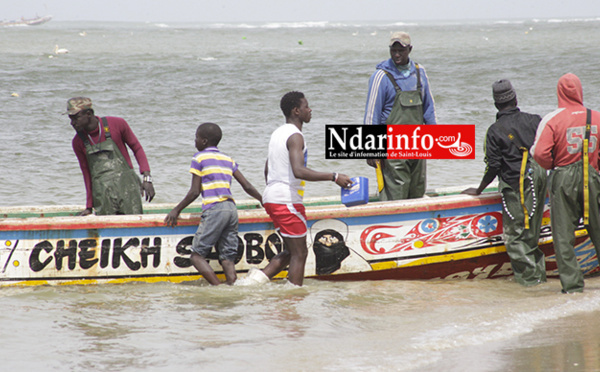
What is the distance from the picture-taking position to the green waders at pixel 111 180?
5.67 m

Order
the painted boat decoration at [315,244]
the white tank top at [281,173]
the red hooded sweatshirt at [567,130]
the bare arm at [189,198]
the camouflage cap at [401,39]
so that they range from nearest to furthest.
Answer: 1. the red hooded sweatshirt at [567,130]
2. the white tank top at [281,173]
3. the bare arm at [189,198]
4. the painted boat decoration at [315,244]
5. the camouflage cap at [401,39]

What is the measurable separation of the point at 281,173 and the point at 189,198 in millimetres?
804

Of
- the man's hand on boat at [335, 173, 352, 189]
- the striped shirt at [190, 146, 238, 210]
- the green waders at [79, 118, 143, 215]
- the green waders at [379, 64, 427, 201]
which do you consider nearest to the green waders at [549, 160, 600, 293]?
the green waders at [379, 64, 427, 201]

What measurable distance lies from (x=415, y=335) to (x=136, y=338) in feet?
6.34

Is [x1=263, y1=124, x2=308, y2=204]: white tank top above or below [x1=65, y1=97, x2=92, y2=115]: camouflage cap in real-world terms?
below

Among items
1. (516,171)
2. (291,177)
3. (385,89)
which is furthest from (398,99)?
(291,177)

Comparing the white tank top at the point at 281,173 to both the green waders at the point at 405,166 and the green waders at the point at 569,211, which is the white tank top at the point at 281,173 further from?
the green waders at the point at 569,211

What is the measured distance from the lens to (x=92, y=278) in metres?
5.86

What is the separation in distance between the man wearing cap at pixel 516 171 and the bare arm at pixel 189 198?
2404 millimetres

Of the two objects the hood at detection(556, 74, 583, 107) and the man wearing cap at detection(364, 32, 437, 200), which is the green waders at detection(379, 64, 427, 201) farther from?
the hood at detection(556, 74, 583, 107)

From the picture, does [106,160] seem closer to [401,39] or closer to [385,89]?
[385,89]

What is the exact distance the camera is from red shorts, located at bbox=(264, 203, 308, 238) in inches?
209

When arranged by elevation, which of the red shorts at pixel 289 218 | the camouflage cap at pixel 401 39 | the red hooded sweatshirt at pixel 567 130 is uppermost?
the camouflage cap at pixel 401 39

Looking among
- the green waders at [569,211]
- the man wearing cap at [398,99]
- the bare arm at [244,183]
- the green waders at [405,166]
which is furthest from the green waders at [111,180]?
the green waders at [569,211]
